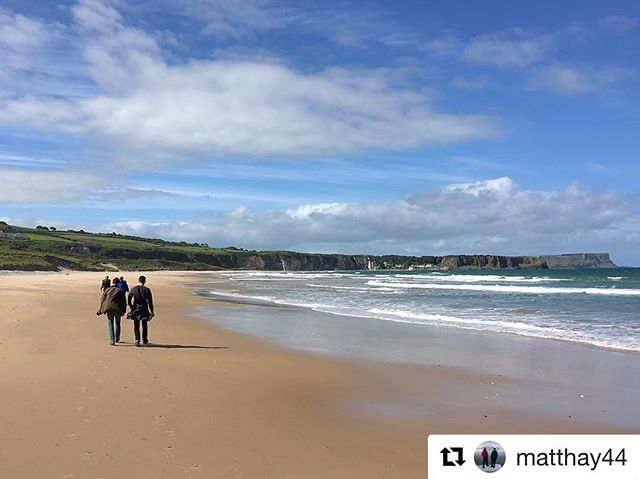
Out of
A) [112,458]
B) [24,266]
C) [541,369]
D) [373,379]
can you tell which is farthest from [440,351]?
[24,266]

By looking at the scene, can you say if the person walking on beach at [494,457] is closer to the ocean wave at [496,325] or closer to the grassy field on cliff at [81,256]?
the ocean wave at [496,325]

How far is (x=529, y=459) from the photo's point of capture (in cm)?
557

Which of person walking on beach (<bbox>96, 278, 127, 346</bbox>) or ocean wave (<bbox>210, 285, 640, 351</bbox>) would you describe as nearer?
person walking on beach (<bbox>96, 278, 127, 346</bbox>)

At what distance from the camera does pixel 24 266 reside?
2886 inches

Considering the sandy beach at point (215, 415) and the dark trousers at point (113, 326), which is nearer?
the sandy beach at point (215, 415)

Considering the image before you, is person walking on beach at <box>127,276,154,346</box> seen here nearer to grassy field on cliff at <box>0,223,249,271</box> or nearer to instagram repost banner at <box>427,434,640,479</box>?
instagram repost banner at <box>427,434,640,479</box>

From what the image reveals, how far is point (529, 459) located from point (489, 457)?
0.40 metres

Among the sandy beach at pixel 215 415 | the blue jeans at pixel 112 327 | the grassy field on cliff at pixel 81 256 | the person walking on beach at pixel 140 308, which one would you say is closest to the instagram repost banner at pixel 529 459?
the sandy beach at pixel 215 415

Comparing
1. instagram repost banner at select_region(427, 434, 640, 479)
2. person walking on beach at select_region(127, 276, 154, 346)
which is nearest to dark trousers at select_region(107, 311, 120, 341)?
person walking on beach at select_region(127, 276, 154, 346)

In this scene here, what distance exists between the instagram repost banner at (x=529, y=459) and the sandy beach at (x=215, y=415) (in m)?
0.34

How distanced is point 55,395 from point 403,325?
1362 centimetres

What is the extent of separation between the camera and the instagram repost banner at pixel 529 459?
17.5ft

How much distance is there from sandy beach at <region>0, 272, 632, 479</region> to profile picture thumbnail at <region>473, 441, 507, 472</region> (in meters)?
0.59

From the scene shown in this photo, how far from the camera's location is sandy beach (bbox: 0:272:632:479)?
5682 mm
